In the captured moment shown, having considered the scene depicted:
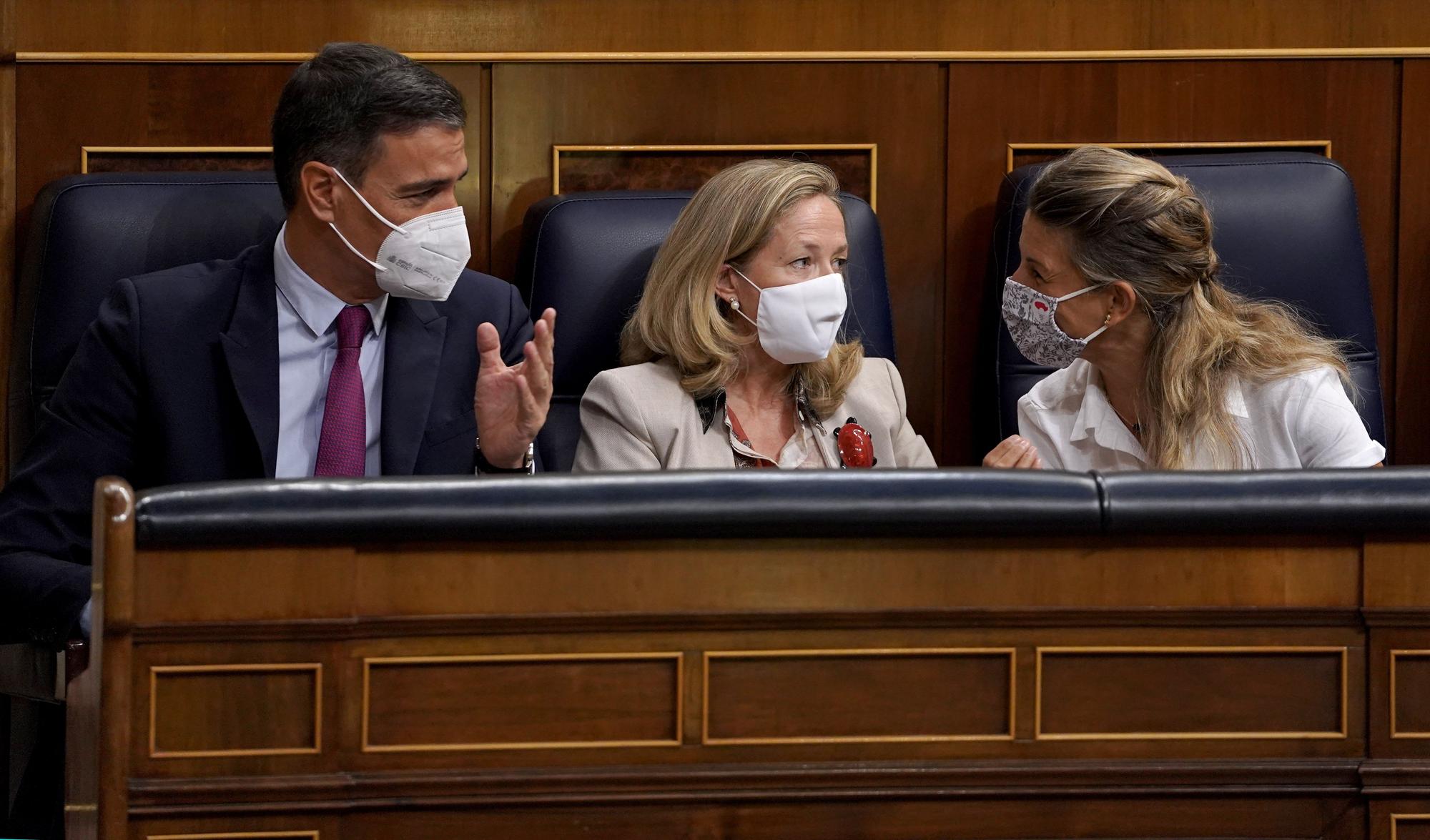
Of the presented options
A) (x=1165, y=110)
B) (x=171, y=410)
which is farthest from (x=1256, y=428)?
(x=171, y=410)

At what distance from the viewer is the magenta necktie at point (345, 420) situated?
179cm

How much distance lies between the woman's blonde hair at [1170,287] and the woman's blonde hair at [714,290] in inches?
14.6

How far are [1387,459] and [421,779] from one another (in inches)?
78.6

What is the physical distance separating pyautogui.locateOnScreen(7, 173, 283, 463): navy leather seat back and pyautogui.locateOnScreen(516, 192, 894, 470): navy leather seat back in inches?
15.8

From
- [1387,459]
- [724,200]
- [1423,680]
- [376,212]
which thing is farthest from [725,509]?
[1387,459]

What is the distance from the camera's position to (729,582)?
1.15 m

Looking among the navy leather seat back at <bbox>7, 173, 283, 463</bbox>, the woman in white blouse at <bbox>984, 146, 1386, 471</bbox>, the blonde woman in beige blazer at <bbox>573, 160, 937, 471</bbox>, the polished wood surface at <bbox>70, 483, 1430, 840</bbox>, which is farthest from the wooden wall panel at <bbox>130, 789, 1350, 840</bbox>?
the navy leather seat back at <bbox>7, 173, 283, 463</bbox>

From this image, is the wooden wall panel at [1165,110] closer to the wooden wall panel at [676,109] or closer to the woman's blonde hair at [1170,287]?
the wooden wall panel at [676,109]

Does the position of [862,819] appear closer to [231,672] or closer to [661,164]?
[231,672]

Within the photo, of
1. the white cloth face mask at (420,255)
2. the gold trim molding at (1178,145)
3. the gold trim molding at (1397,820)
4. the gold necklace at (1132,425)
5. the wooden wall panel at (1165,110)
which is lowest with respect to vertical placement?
the gold trim molding at (1397,820)

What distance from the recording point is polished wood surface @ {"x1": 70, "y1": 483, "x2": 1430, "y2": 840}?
1108 millimetres

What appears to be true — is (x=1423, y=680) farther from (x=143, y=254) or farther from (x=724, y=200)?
(x=143, y=254)

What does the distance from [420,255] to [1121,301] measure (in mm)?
990

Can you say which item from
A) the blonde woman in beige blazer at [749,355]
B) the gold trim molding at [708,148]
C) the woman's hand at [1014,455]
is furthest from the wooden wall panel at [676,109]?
the woman's hand at [1014,455]
